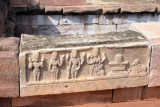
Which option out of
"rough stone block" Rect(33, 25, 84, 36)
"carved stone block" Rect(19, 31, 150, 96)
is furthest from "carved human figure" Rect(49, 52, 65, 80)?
"rough stone block" Rect(33, 25, 84, 36)

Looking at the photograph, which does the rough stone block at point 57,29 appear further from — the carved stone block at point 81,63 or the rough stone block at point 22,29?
the carved stone block at point 81,63

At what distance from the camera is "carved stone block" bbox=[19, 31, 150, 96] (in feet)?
12.7

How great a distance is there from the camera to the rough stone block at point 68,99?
4121 millimetres

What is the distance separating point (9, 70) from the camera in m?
3.80

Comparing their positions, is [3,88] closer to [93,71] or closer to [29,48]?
[29,48]

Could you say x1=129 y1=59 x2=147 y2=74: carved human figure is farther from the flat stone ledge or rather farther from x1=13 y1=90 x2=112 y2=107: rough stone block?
the flat stone ledge

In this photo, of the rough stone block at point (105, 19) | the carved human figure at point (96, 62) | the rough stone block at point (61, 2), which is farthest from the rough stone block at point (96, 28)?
the carved human figure at point (96, 62)

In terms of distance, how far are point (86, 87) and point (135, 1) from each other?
4580 mm

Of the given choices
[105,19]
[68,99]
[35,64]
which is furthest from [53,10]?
[35,64]

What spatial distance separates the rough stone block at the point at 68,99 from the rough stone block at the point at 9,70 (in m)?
0.25

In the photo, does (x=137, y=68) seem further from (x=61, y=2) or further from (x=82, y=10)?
(x=61, y=2)

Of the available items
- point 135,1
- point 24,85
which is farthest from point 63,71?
point 135,1

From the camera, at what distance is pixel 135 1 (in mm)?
8023

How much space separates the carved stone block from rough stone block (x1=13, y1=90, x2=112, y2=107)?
0.17 metres
